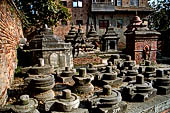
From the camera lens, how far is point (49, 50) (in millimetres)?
7738

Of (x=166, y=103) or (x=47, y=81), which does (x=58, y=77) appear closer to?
(x=47, y=81)

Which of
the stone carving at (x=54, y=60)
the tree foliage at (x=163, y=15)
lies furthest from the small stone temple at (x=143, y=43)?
the tree foliage at (x=163, y=15)

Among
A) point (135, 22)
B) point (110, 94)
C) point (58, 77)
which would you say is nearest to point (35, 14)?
point (135, 22)

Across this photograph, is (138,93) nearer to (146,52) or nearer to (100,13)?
(146,52)

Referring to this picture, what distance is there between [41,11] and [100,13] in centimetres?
1011

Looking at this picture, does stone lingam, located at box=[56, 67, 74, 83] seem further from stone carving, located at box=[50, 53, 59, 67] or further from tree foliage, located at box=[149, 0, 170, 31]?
tree foliage, located at box=[149, 0, 170, 31]

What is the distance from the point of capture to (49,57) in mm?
7777

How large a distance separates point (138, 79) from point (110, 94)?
1.37 meters

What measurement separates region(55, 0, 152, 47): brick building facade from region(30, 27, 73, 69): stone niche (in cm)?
1549

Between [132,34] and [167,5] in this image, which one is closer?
[132,34]

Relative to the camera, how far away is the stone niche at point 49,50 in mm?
7734

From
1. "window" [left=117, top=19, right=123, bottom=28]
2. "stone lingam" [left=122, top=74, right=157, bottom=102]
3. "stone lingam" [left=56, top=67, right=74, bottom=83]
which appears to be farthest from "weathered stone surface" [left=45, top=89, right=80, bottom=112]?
"window" [left=117, top=19, right=123, bottom=28]

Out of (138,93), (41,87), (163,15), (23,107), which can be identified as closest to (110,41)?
(138,93)

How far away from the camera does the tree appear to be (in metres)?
15.5
